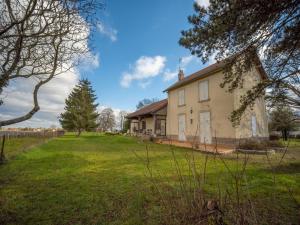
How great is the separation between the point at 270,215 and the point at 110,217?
2666mm

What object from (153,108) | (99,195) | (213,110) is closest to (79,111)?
(153,108)

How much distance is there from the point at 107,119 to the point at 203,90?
1996 inches

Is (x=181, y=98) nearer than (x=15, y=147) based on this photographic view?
No

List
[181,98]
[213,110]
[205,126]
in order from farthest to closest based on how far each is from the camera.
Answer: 1. [181,98]
2. [205,126]
3. [213,110]

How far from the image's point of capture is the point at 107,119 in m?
62.3

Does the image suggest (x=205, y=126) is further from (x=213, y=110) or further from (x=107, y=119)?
(x=107, y=119)

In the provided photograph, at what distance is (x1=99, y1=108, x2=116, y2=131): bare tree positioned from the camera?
2445 inches

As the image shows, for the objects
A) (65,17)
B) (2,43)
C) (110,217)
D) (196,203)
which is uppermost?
(65,17)

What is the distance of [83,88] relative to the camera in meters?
33.9

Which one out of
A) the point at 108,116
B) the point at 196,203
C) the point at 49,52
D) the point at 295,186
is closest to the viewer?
the point at 196,203

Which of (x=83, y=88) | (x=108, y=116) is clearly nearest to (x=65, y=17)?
(x=83, y=88)

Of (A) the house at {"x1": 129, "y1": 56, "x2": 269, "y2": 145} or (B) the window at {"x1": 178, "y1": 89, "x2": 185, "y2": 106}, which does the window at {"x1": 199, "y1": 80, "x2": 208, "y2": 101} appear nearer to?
(A) the house at {"x1": 129, "y1": 56, "x2": 269, "y2": 145}

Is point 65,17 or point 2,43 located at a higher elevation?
point 65,17

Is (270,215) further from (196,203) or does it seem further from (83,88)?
(83,88)
